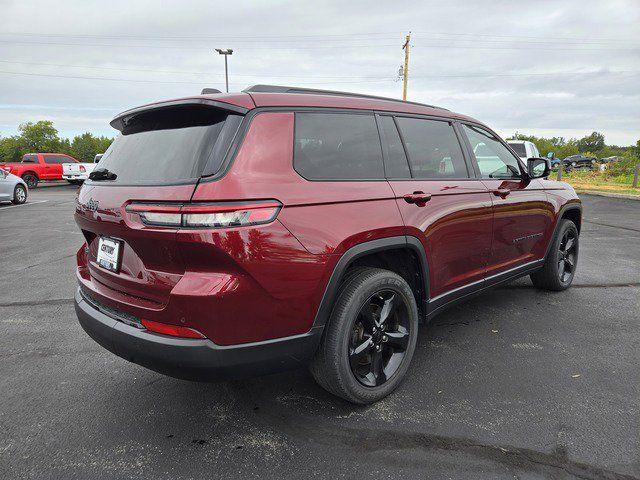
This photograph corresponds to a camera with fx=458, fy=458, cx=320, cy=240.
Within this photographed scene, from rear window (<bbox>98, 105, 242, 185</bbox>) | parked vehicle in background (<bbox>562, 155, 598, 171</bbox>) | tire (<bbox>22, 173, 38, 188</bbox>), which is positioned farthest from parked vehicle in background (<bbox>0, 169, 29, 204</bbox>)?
parked vehicle in background (<bbox>562, 155, 598, 171</bbox>)

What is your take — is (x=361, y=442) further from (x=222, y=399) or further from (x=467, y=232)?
(x=467, y=232)

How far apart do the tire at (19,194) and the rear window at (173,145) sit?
1478 cm

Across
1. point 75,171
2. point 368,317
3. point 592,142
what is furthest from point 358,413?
point 592,142

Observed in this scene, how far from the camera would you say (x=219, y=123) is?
2.23 metres

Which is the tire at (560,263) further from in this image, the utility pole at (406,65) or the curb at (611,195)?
the utility pole at (406,65)

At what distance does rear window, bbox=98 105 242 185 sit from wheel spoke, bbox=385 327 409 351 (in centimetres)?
148

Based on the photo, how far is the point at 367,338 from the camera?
2.68 metres

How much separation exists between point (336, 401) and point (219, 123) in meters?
1.74

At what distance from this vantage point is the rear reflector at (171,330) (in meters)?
2.09

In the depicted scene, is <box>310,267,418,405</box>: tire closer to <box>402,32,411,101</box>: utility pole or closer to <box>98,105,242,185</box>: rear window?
<box>98,105,242,185</box>: rear window

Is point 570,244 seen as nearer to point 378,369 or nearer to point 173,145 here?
point 378,369

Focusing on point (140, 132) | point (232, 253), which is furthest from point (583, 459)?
point (140, 132)

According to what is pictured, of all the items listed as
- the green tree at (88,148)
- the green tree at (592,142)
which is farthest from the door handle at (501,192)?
the green tree at (592,142)

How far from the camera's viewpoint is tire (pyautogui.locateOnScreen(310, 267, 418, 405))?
2.45 m
